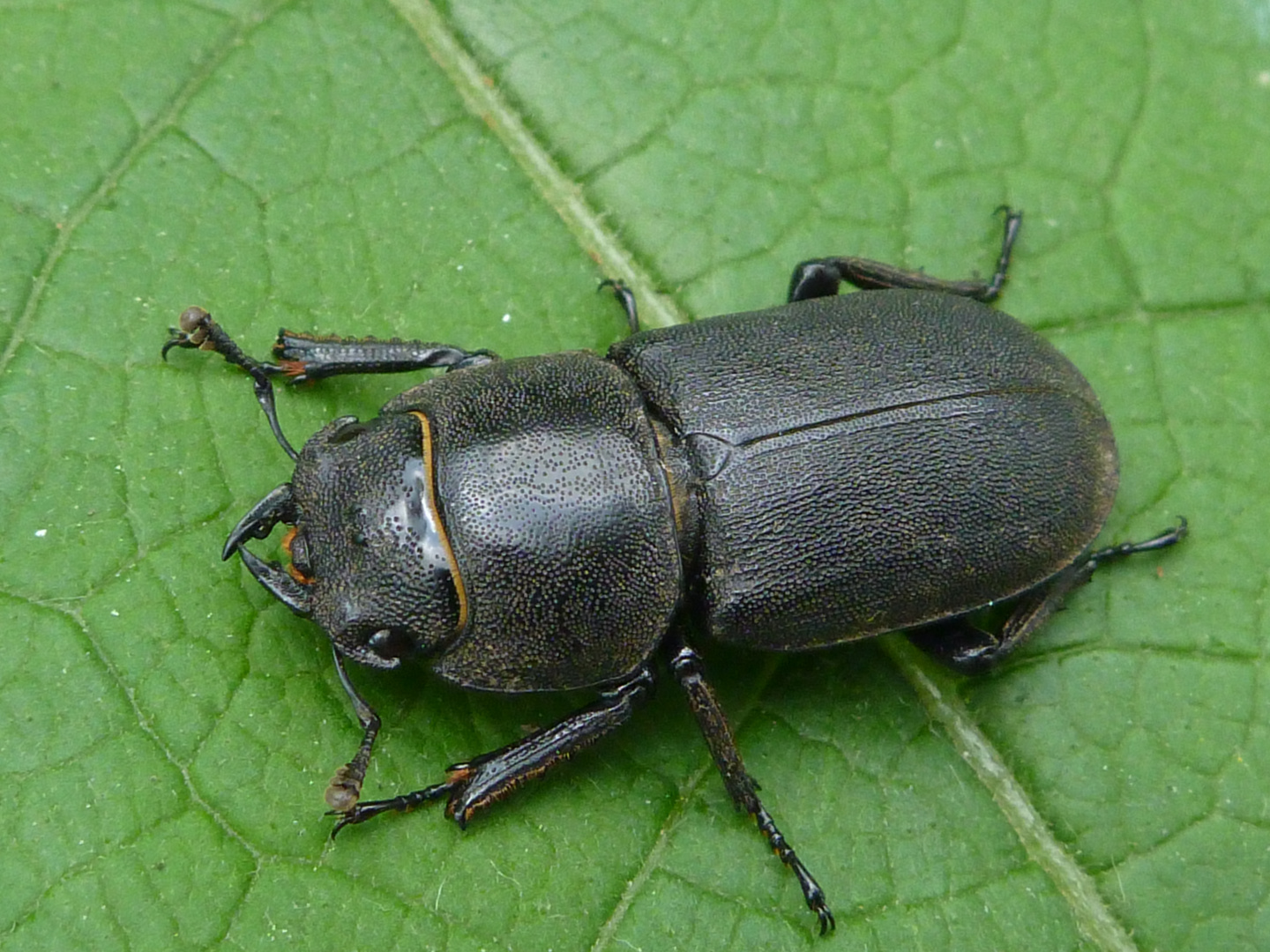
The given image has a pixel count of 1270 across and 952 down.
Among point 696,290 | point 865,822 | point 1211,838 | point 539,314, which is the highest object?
point 539,314

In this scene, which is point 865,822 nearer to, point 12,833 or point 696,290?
point 696,290

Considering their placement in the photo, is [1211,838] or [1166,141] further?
[1166,141]

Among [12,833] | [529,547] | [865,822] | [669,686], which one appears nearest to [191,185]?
[529,547]

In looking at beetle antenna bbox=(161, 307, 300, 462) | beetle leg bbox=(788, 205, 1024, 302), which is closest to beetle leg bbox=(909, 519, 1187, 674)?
beetle leg bbox=(788, 205, 1024, 302)

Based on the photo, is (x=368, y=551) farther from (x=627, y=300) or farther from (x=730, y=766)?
(x=627, y=300)

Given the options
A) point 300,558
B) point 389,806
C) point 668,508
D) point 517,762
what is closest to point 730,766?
point 517,762

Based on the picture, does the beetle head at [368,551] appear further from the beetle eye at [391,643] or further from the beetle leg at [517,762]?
the beetle leg at [517,762]

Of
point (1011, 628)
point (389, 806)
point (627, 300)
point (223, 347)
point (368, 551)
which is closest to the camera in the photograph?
point (368, 551)
